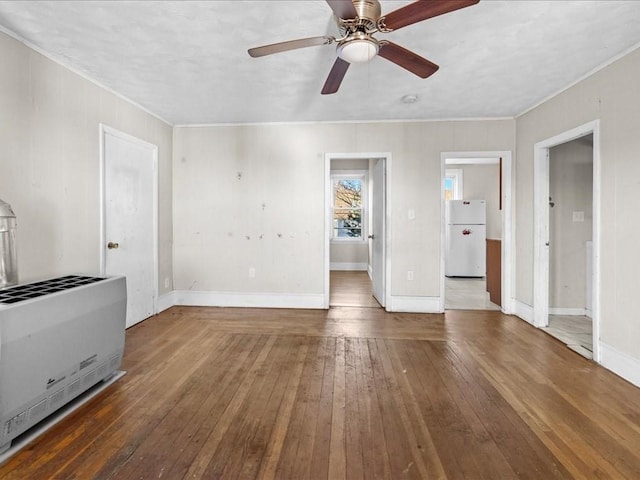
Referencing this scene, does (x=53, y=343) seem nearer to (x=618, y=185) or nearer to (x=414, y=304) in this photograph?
(x=414, y=304)

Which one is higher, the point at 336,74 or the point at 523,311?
the point at 336,74

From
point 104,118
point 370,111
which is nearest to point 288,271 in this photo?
point 370,111

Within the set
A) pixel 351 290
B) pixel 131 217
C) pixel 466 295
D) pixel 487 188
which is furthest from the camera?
pixel 487 188

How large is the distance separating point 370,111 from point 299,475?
11.3 feet

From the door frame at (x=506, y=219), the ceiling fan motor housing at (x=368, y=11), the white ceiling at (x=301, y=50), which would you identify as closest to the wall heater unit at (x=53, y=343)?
the white ceiling at (x=301, y=50)

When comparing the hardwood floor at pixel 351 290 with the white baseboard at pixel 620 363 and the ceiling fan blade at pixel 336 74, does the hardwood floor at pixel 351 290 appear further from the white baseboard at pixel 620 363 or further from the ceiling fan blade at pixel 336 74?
the ceiling fan blade at pixel 336 74

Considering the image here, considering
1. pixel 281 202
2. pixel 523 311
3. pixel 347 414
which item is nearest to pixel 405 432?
pixel 347 414

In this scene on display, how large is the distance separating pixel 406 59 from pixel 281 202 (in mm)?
2571

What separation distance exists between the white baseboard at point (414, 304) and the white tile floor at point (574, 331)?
114 cm

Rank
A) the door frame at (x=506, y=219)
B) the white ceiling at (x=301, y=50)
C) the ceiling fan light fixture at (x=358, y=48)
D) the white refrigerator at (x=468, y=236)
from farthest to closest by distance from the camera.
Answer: the white refrigerator at (x=468, y=236) → the door frame at (x=506, y=219) → the white ceiling at (x=301, y=50) → the ceiling fan light fixture at (x=358, y=48)

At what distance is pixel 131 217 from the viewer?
337 cm

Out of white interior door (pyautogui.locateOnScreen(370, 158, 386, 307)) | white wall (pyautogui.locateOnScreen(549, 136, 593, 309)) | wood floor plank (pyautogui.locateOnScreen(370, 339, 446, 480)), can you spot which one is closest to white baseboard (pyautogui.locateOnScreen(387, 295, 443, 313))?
white interior door (pyautogui.locateOnScreen(370, 158, 386, 307))

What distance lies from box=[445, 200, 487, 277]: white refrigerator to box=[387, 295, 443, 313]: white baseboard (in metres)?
Result: 2.79

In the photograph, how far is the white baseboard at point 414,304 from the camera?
3959 mm
